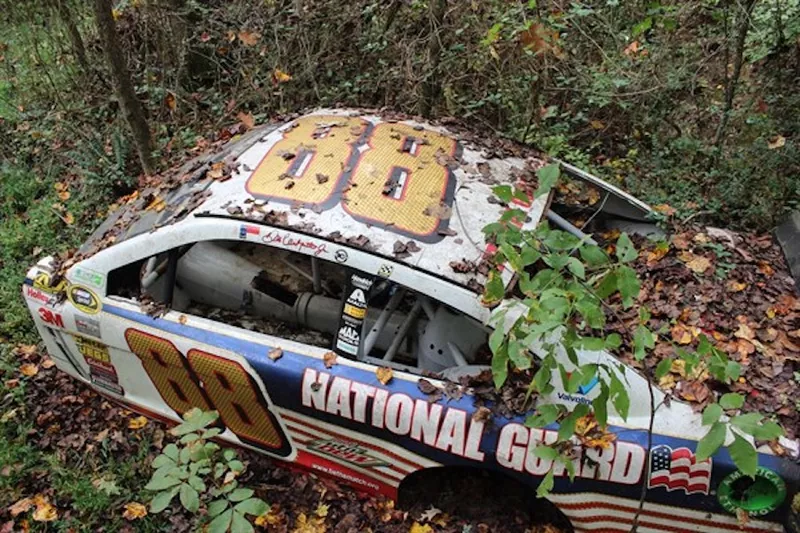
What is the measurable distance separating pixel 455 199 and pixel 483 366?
2.81 feet

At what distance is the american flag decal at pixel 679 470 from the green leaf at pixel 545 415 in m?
0.57

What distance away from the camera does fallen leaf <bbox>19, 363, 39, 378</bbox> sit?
14.6ft

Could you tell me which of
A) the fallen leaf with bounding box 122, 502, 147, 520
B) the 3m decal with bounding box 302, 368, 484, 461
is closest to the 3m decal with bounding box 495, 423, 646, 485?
the 3m decal with bounding box 302, 368, 484, 461

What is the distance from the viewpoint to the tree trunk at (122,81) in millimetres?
5234

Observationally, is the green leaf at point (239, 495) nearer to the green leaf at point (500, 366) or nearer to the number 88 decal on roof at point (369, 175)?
the green leaf at point (500, 366)

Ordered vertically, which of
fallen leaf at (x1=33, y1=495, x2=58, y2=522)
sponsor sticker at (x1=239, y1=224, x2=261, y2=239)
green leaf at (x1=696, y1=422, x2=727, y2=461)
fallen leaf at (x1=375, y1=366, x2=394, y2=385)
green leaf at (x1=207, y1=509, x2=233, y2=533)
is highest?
sponsor sticker at (x1=239, y1=224, x2=261, y2=239)

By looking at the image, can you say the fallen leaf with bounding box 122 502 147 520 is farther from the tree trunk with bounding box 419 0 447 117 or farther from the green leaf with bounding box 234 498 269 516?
the tree trunk with bounding box 419 0 447 117

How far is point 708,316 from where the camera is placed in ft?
10.6

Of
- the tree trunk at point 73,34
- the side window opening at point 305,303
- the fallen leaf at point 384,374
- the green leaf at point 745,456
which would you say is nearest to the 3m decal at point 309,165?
the side window opening at point 305,303

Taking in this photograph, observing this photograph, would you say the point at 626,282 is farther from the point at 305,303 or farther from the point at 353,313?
the point at 305,303

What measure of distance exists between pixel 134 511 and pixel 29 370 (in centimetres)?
169

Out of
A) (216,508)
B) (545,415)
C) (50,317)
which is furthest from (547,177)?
(50,317)

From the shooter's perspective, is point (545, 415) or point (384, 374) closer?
point (545, 415)

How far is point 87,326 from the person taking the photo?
11.5 ft
